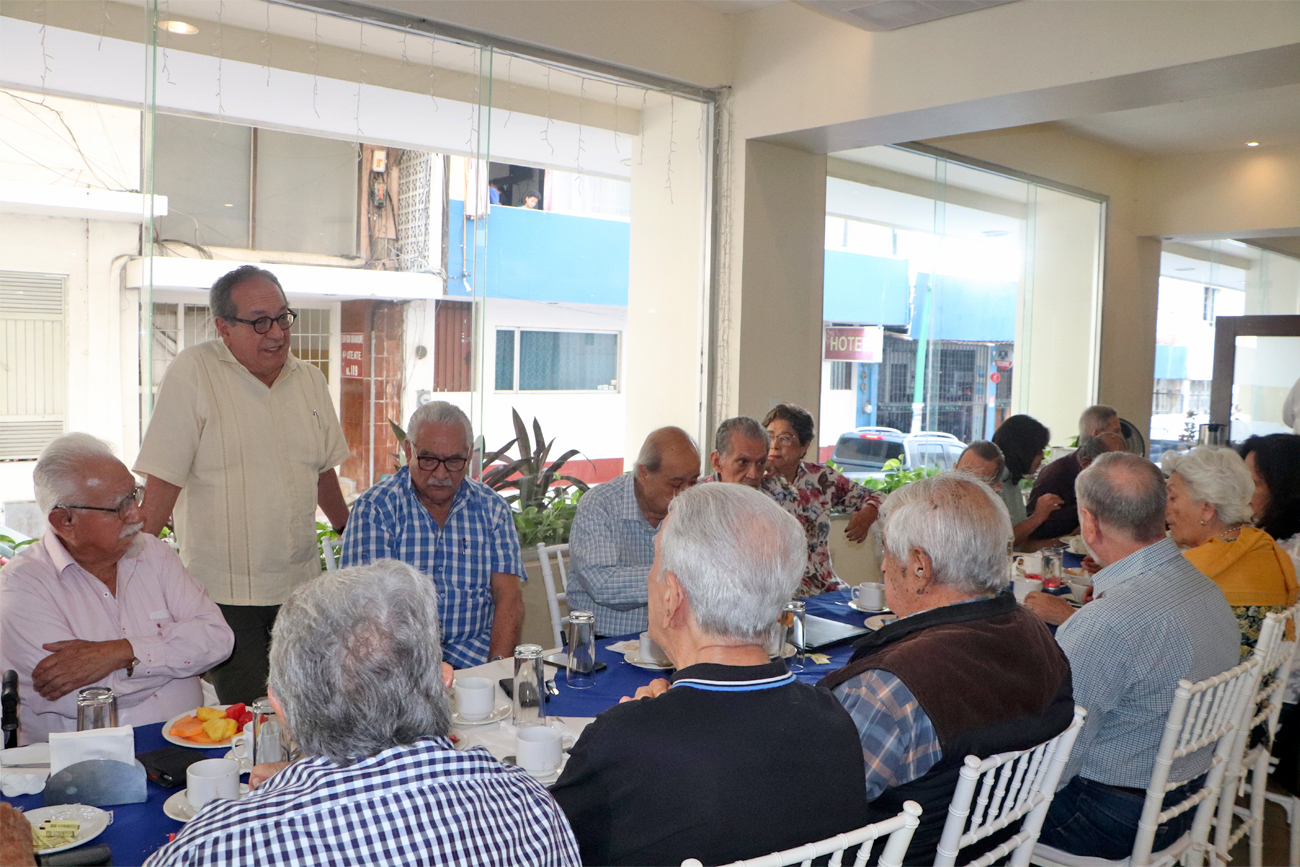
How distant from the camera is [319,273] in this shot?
158 inches

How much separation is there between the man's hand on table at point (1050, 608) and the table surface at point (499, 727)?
524 millimetres

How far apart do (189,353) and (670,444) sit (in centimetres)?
151

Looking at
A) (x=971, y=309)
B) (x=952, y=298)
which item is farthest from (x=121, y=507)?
(x=971, y=309)

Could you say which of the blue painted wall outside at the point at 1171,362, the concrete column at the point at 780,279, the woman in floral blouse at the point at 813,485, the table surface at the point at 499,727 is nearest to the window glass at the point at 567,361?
the concrete column at the point at 780,279

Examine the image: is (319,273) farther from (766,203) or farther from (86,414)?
(766,203)

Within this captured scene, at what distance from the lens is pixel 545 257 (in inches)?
187

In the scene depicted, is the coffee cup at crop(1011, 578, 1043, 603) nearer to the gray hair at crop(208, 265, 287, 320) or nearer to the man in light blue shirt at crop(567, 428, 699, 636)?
the man in light blue shirt at crop(567, 428, 699, 636)

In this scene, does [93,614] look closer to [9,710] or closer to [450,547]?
[9,710]

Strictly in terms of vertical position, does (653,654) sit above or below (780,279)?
below

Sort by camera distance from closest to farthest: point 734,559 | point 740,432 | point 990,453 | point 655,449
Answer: point 734,559
point 655,449
point 740,432
point 990,453

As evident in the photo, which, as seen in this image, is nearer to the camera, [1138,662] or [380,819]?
[380,819]

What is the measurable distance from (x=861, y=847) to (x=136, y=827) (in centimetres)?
117

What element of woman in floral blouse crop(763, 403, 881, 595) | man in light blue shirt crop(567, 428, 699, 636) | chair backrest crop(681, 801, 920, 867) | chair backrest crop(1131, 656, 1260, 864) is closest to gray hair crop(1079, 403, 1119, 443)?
woman in floral blouse crop(763, 403, 881, 595)

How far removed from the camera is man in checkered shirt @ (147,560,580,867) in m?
1.05
